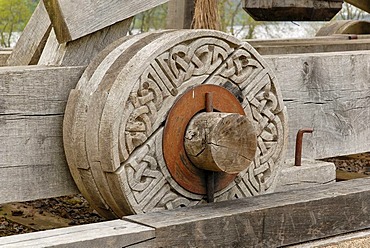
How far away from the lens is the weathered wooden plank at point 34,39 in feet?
11.7

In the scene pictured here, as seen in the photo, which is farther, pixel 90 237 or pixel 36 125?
pixel 36 125

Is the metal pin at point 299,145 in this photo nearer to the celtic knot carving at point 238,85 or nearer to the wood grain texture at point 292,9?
the celtic knot carving at point 238,85

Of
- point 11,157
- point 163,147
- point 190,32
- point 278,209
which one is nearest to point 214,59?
point 190,32

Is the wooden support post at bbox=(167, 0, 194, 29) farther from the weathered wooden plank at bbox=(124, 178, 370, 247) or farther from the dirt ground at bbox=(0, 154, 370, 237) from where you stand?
the weathered wooden plank at bbox=(124, 178, 370, 247)

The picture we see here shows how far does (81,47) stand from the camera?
3.26 metres

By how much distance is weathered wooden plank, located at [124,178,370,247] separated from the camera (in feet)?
9.39

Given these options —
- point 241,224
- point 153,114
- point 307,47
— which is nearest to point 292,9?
point 307,47

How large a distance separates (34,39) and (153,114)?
2.56 feet

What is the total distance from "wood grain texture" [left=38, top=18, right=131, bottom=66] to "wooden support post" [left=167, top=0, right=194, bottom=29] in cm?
382

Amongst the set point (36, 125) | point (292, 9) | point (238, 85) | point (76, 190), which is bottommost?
point (76, 190)

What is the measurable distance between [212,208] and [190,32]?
1.94 feet

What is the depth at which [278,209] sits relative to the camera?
308cm

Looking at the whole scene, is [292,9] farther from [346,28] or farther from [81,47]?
[81,47]

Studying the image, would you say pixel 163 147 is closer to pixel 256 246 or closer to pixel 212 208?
pixel 212 208
